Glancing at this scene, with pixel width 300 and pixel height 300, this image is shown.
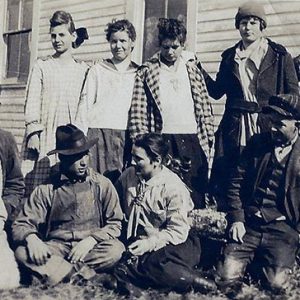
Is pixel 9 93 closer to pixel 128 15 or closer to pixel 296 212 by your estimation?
pixel 128 15

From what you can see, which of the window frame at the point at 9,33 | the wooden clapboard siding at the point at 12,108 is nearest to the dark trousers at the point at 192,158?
the wooden clapboard siding at the point at 12,108

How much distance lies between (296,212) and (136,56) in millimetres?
2664

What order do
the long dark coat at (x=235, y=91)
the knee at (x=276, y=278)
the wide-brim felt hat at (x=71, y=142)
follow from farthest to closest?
the long dark coat at (x=235, y=91) → the wide-brim felt hat at (x=71, y=142) → the knee at (x=276, y=278)

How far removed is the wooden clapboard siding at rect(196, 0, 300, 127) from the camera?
4.47 m

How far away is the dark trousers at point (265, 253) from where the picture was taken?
10.8 ft

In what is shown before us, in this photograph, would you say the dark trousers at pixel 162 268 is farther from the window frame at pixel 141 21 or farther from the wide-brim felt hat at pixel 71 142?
the window frame at pixel 141 21

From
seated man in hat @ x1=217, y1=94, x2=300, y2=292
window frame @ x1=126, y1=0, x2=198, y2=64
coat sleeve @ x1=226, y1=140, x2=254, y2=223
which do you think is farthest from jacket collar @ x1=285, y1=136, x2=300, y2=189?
window frame @ x1=126, y1=0, x2=198, y2=64

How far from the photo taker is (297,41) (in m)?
4.45

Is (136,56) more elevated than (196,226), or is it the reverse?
(136,56)

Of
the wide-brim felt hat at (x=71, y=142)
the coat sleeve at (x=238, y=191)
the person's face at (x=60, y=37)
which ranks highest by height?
the person's face at (x=60, y=37)

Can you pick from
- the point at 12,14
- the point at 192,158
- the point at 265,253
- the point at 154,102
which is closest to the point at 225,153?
the point at 192,158

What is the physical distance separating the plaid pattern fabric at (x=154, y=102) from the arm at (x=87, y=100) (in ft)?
0.98

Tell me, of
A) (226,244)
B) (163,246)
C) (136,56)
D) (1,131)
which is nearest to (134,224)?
(163,246)

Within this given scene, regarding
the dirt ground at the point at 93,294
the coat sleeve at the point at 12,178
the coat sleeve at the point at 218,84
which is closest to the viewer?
the dirt ground at the point at 93,294
